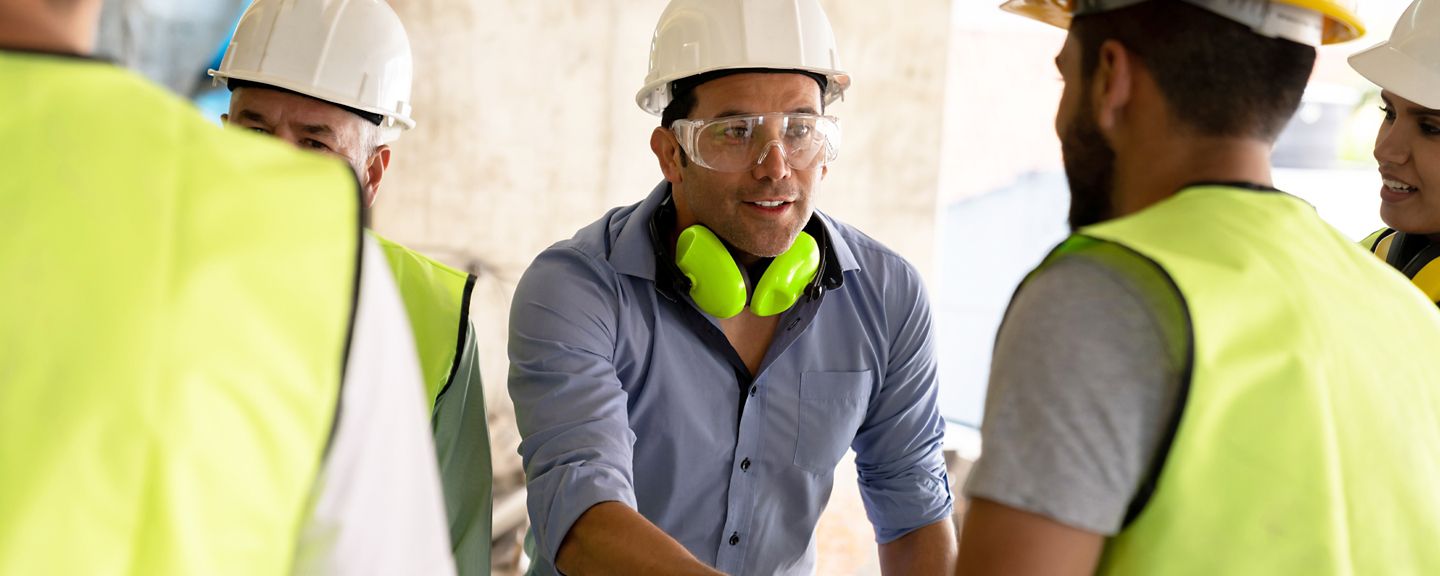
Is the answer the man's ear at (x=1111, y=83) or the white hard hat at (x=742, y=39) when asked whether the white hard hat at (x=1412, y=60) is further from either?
the man's ear at (x=1111, y=83)

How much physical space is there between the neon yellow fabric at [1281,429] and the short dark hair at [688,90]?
1.57 m

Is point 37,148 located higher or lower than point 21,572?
higher

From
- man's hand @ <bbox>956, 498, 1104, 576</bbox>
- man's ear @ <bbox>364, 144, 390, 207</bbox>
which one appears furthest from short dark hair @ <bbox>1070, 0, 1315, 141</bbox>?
man's ear @ <bbox>364, 144, 390, 207</bbox>

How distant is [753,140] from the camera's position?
2.76 m

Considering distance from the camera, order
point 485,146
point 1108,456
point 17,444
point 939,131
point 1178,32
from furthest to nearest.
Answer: point 939,131 < point 485,146 < point 1178,32 < point 1108,456 < point 17,444

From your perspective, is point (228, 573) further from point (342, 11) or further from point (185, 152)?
point (342, 11)

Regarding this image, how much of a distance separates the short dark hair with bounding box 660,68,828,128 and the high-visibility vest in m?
1.43

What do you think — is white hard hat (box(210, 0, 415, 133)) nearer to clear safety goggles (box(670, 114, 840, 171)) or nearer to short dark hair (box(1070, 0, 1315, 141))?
clear safety goggles (box(670, 114, 840, 171))

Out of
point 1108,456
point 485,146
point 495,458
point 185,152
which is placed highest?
point 185,152

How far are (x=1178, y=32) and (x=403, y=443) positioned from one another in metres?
1.01

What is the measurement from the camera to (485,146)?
16.9 feet

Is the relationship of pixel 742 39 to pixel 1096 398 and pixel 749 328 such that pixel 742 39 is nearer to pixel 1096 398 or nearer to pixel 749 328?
pixel 749 328

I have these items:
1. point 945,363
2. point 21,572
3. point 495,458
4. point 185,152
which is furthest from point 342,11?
point 945,363

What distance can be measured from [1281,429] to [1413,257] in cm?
206
